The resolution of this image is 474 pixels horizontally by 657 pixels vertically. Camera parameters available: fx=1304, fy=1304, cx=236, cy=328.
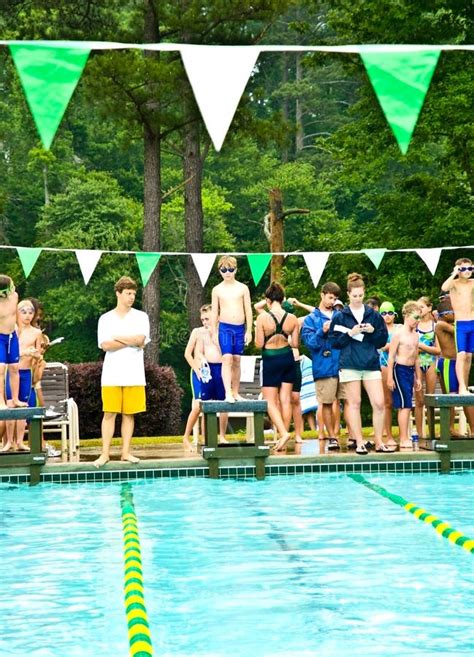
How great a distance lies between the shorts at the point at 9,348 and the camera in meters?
12.4

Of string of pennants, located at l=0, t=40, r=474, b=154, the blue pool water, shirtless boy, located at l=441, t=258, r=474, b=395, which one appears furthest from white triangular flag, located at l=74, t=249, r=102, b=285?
string of pennants, located at l=0, t=40, r=474, b=154

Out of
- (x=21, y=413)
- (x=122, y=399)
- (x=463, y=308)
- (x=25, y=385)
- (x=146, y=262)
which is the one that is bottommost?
(x=21, y=413)

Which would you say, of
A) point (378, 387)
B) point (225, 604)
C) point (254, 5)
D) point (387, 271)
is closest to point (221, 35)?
point (254, 5)

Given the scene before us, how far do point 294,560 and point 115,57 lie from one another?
16917 mm

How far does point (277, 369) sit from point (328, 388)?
56 centimetres

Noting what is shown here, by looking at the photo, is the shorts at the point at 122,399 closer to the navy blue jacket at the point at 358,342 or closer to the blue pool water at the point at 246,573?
the blue pool water at the point at 246,573

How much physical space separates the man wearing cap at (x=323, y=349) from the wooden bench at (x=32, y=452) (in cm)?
283

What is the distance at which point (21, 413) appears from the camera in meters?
12.2

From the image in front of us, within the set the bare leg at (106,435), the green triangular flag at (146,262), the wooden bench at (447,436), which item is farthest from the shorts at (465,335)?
the green triangular flag at (146,262)

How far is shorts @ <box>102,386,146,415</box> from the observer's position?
1234 cm

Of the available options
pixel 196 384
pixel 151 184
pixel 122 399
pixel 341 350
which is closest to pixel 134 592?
pixel 122 399

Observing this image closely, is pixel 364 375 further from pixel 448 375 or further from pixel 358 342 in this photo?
pixel 448 375

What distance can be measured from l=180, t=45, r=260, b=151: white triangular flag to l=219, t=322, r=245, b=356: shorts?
4.62 metres

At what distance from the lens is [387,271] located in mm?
27641
